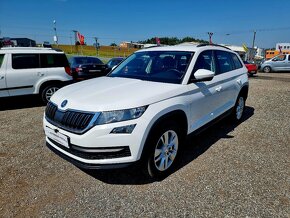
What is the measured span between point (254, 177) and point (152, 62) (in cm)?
240

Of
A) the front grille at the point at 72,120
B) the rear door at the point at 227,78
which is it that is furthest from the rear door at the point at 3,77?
the rear door at the point at 227,78

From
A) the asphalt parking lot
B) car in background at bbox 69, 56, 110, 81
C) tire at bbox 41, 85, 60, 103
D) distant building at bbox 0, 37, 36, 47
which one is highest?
distant building at bbox 0, 37, 36, 47

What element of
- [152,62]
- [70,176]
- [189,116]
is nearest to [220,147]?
[189,116]

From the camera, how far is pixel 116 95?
9.42 ft

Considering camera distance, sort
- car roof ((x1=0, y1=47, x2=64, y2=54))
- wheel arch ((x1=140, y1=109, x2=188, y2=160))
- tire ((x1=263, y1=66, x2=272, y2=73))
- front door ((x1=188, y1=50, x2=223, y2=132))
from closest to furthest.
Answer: wheel arch ((x1=140, y1=109, x2=188, y2=160)), front door ((x1=188, y1=50, x2=223, y2=132)), car roof ((x1=0, y1=47, x2=64, y2=54)), tire ((x1=263, y1=66, x2=272, y2=73))

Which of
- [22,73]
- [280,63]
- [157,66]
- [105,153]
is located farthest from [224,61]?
[280,63]

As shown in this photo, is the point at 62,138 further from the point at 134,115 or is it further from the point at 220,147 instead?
the point at 220,147

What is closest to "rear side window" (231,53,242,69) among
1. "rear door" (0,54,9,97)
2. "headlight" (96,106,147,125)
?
"headlight" (96,106,147,125)

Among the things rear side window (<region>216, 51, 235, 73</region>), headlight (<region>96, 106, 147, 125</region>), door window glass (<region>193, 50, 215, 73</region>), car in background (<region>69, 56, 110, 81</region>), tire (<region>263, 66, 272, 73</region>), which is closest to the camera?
headlight (<region>96, 106, 147, 125</region>)

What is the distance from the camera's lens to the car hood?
2.67 meters

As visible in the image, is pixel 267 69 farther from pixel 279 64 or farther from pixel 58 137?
pixel 58 137

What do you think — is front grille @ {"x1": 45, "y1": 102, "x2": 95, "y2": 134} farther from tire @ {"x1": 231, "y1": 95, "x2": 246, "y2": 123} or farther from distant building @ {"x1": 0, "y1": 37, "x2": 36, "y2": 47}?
distant building @ {"x1": 0, "y1": 37, "x2": 36, "y2": 47}

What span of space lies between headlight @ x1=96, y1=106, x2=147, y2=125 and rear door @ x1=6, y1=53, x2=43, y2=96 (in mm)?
5138

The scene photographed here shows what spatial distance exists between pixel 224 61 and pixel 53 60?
5147mm
